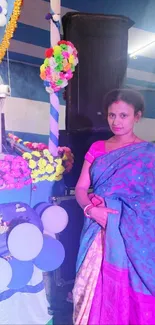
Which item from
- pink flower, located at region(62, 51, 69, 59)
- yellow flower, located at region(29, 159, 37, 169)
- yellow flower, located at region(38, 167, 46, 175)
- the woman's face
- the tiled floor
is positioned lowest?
the tiled floor

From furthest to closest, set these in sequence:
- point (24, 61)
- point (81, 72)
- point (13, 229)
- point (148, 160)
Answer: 1. point (24, 61)
2. point (81, 72)
3. point (13, 229)
4. point (148, 160)

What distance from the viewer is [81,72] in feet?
6.19

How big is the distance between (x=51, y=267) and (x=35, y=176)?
0.45 m

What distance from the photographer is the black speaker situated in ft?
6.09

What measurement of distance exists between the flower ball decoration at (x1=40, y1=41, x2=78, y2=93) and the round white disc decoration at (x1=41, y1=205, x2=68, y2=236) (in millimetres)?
622

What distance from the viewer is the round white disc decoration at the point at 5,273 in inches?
51.2

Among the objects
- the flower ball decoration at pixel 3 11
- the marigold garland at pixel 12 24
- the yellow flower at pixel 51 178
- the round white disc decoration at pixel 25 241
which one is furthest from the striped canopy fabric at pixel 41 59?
the round white disc decoration at pixel 25 241

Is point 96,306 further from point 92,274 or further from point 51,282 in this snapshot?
point 51,282

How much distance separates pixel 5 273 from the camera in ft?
4.28

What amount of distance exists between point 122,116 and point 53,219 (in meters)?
0.63

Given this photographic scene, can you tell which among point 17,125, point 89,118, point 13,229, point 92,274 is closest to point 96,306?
point 92,274

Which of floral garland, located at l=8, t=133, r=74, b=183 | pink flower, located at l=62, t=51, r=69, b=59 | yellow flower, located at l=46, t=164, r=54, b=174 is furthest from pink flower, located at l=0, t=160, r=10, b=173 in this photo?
pink flower, located at l=62, t=51, r=69, b=59

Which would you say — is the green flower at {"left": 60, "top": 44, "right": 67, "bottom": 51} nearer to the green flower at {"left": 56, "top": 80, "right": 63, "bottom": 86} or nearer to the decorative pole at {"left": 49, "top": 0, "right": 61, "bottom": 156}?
the decorative pole at {"left": 49, "top": 0, "right": 61, "bottom": 156}

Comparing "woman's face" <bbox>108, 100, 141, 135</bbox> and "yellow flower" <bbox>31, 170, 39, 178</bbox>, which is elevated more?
"woman's face" <bbox>108, 100, 141, 135</bbox>
